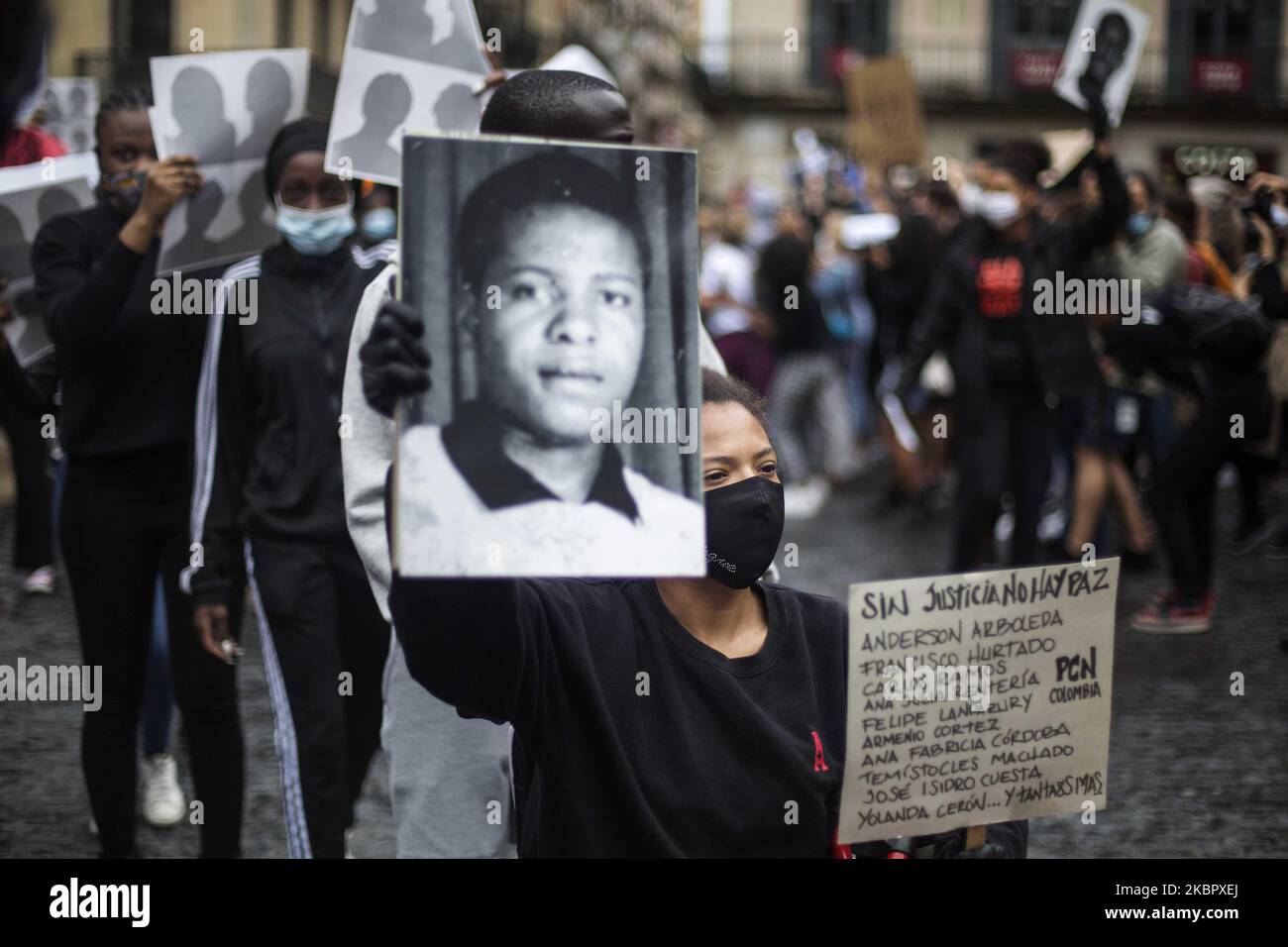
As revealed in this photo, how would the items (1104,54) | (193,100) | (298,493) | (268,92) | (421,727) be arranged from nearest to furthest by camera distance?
1. (421,727)
2. (298,493)
3. (193,100)
4. (268,92)
5. (1104,54)

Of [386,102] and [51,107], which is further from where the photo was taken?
[51,107]

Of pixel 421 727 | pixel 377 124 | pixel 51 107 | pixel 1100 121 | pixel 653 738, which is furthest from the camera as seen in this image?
pixel 1100 121

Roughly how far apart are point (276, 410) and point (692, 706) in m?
1.87

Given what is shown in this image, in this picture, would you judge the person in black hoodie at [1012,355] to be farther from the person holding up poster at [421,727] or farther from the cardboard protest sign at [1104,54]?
the person holding up poster at [421,727]

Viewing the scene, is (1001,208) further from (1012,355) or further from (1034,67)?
(1034,67)

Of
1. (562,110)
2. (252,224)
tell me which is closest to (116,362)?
(252,224)

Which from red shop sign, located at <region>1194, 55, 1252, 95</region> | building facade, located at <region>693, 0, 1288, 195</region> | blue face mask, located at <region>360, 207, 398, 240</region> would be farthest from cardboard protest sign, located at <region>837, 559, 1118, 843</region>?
red shop sign, located at <region>1194, 55, 1252, 95</region>

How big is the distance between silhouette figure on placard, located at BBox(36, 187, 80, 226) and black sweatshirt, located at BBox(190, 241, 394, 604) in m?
1.19

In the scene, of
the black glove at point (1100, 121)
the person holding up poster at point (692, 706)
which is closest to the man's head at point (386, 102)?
the person holding up poster at point (692, 706)

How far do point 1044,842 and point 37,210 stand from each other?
11.0 feet

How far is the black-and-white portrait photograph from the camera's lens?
1.86m

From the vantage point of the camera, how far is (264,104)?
4.27 metres
